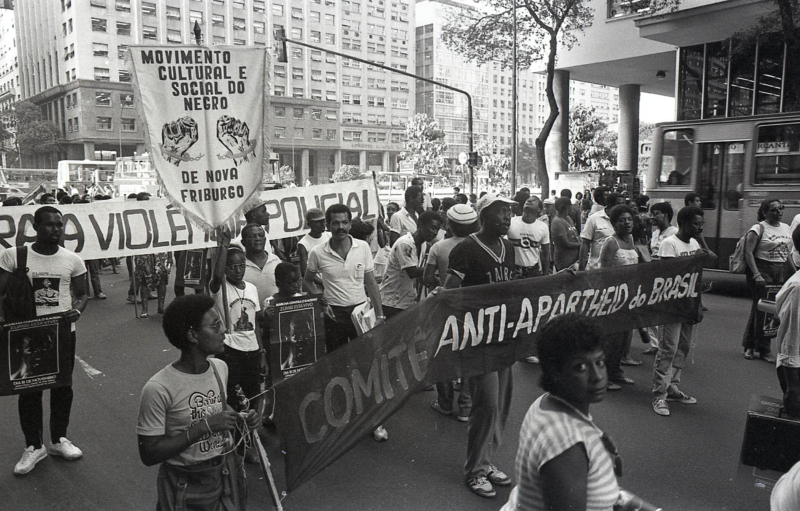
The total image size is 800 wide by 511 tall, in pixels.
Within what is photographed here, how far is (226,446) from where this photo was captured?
278 centimetres

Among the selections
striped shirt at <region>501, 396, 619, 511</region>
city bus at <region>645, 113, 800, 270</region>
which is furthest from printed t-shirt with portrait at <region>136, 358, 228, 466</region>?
city bus at <region>645, 113, 800, 270</region>

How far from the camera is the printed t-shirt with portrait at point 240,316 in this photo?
443 centimetres

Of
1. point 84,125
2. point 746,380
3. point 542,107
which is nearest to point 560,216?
point 746,380

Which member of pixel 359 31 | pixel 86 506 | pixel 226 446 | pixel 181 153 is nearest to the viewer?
pixel 226 446

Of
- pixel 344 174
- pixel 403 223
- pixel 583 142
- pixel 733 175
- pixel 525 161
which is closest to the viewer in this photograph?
pixel 403 223

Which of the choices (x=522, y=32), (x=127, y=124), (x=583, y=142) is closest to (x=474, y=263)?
(x=522, y=32)

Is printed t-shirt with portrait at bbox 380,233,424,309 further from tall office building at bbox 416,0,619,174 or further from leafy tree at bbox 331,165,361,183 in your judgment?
tall office building at bbox 416,0,619,174

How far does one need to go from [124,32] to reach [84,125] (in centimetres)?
1048

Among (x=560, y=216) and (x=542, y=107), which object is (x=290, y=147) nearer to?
(x=560, y=216)

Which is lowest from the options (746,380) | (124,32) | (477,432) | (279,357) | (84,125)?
(746,380)

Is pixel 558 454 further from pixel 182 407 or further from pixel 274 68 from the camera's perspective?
pixel 274 68

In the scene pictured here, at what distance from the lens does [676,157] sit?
41.1 ft

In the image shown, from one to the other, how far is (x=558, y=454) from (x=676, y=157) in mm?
12030

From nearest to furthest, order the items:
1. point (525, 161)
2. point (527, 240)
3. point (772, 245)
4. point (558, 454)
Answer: point (558, 454)
point (772, 245)
point (527, 240)
point (525, 161)
